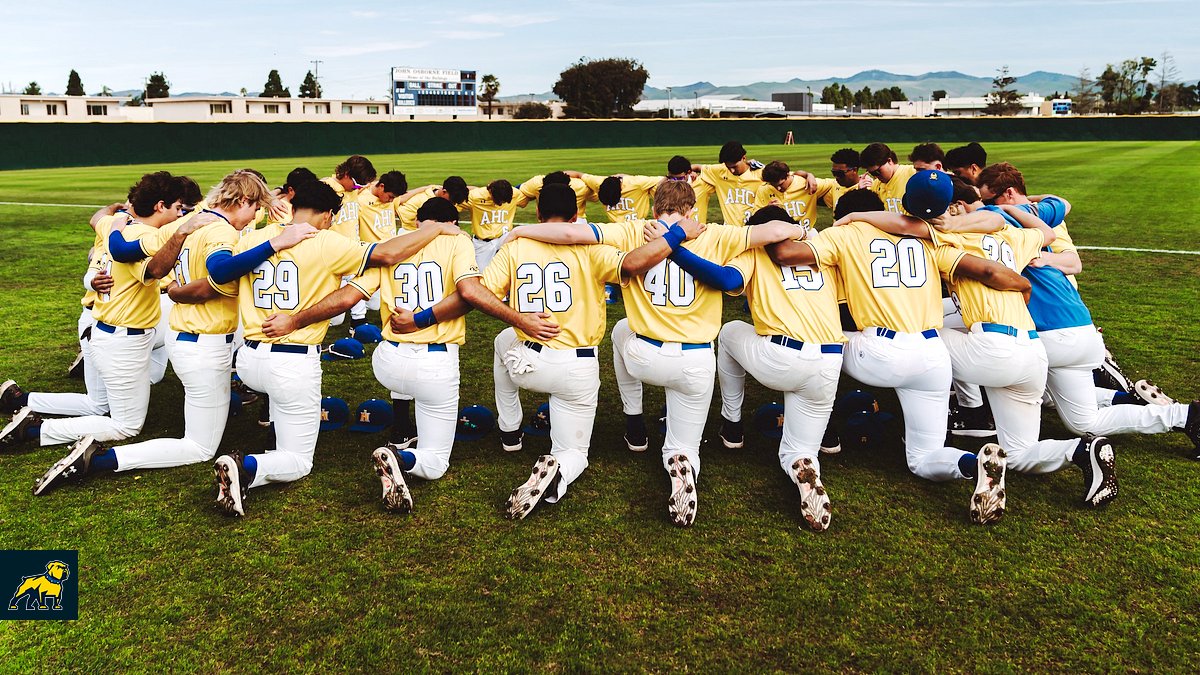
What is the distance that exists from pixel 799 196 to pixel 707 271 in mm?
5444

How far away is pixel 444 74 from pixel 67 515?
428 feet

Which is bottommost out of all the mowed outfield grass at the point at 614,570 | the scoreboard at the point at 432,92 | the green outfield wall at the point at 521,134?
the mowed outfield grass at the point at 614,570

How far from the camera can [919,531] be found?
4.36m

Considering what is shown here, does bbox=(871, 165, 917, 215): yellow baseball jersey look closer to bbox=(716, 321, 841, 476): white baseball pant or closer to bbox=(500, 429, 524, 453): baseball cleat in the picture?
bbox=(716, 321, 841, 476): white baseball pant

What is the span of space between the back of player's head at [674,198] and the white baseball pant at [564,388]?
915 mm

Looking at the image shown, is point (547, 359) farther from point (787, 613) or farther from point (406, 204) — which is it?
point (406, 204)

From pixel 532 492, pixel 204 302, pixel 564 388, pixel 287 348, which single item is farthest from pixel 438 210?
pixel 532 492

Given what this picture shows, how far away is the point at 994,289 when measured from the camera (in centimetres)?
476

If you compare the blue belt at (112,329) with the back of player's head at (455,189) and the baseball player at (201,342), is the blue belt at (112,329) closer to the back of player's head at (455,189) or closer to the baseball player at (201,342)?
the baseball player at (201,342)

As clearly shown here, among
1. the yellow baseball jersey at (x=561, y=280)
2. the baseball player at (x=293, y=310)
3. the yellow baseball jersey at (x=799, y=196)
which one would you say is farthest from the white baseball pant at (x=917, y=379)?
the yellow baseball jersey at (x=799, y=196)

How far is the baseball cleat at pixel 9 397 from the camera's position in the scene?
6105 millimetres

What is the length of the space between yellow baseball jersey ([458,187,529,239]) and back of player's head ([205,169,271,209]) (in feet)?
15.3

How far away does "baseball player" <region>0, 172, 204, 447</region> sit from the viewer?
5219 mm

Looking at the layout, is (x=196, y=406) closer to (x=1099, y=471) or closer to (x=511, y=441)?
(x=511, y=441)
